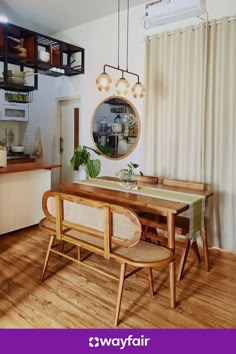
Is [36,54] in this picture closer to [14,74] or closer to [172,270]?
[14,74]

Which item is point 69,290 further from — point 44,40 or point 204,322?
point 44,40

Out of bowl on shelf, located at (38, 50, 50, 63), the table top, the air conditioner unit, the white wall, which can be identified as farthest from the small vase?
bowl on shelf, located at (38, 50, 50, 63)

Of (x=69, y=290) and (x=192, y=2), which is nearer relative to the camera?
(x=69, y=290)

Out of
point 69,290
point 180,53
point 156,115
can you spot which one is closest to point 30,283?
point 69,290

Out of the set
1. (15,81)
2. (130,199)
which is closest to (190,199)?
(130,199)

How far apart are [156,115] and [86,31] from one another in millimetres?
1881

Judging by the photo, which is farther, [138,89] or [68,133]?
[68,133]

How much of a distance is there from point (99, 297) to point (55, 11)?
3.67m

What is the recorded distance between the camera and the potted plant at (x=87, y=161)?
13.3ft

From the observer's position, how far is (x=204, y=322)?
1.95m

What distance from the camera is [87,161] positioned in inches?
167
